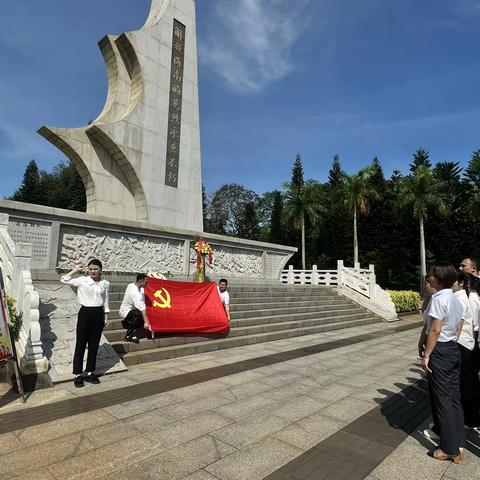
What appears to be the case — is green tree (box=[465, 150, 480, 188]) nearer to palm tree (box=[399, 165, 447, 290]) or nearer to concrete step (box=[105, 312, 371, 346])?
palm tree (box=[399, 165, 447, 290])

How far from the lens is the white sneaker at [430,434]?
3.59 m

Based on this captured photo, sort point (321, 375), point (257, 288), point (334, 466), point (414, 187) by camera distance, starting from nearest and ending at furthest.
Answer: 1. point (334, 466)
2. point (321, 375)
3. point (257, 288)
4. point (414, 187)

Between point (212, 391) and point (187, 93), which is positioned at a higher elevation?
point (187, 93)

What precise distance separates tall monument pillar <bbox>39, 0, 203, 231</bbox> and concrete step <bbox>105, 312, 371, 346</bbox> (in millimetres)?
6236

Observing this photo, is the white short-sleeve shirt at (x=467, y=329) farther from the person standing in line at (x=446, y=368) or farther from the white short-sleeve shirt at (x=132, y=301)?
Result: the white short-sleeve shirt at (x=132, y=301)

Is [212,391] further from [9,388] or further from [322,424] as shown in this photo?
[9,388]

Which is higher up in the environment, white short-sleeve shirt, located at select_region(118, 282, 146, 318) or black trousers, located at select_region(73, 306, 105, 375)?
white short-sleeve shirt, located at select_region(118, 282, 146, 318)

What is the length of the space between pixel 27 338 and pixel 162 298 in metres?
2.97

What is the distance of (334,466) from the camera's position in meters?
3.05

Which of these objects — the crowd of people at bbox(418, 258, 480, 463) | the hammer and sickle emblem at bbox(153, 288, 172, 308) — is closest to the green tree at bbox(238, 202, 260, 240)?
the hammer and sickle emblem at bbox(153, 288, 172, 308)

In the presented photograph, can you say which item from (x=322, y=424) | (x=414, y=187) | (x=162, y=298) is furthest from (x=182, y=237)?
(x=414, y=187)

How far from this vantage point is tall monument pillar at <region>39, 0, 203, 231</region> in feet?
42.1

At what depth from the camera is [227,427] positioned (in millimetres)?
3746

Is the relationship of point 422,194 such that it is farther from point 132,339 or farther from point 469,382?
point 469,382
